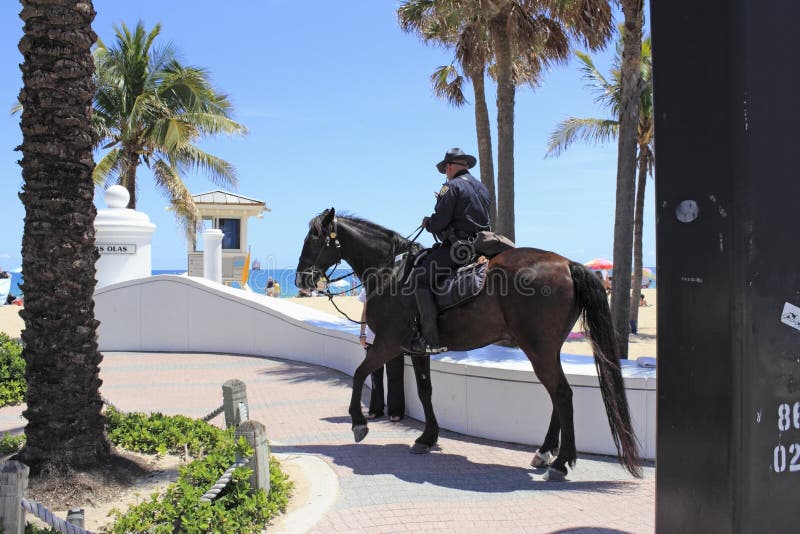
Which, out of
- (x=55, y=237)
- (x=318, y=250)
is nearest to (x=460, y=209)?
(x=318, y=250)

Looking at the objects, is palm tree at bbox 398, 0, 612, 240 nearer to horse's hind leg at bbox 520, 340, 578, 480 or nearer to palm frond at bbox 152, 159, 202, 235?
horse's hind leg at bbox 520, 340, 578, 480

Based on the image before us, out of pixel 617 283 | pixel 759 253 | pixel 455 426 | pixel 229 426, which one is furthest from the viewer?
pixel 617 283

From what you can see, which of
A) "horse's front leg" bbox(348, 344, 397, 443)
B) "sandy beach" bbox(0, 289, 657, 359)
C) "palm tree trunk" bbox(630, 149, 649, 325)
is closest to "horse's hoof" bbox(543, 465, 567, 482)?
"horse's front leg" bbox(348, 344, 397, 443)

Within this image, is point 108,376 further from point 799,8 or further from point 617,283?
point 799,8

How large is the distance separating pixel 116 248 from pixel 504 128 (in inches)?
396

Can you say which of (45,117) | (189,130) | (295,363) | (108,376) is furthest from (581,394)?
(189,130)

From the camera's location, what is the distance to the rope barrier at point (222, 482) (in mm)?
4043

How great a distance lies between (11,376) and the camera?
30.9ft

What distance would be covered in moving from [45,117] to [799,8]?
5086 mm

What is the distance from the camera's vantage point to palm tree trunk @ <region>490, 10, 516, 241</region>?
1222 centimetres

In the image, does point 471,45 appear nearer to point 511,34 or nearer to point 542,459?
point 511,34

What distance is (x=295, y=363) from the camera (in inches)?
500

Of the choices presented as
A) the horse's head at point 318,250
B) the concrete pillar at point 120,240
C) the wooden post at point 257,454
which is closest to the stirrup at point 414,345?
the horse's head at point 318,250

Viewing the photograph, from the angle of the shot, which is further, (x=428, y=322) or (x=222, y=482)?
(x=428, y=322)
